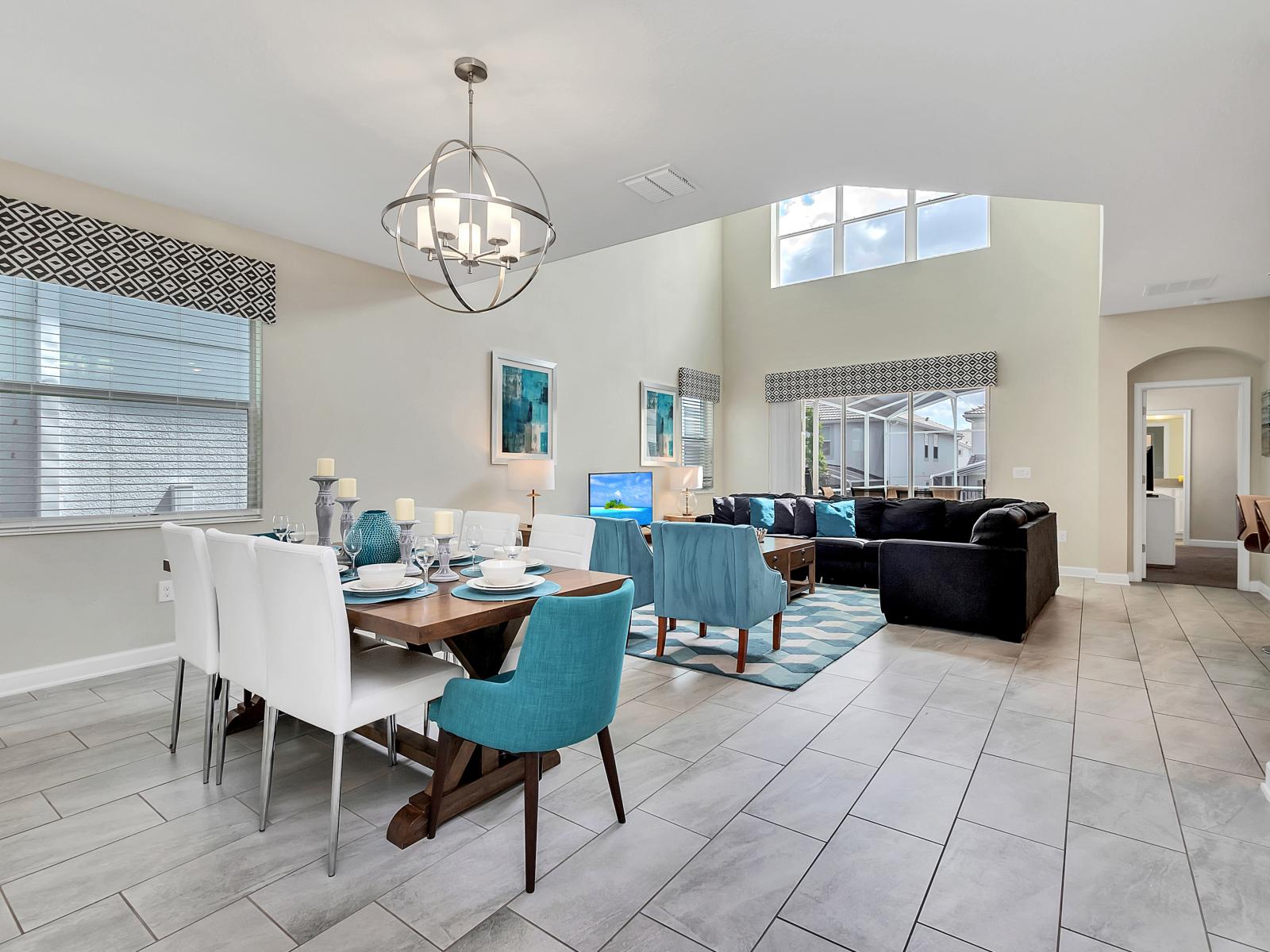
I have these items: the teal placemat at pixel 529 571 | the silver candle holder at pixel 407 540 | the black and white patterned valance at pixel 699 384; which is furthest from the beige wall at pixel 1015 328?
the silver candle holder at pixel 407 540

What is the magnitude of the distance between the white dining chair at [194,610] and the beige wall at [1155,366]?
281 inches

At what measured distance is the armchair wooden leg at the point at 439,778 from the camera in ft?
6.36

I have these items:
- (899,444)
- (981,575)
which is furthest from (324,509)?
(899,444)

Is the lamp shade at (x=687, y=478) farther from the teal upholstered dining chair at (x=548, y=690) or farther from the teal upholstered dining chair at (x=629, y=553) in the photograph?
the teal upholstered dining chair at (x=548, y=690)

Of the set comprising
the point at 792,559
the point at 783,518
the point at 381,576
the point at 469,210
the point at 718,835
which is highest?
the point at 469,210

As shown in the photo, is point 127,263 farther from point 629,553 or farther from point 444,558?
point 629,553

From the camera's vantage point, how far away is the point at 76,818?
6.70ft

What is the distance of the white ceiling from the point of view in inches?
81.2

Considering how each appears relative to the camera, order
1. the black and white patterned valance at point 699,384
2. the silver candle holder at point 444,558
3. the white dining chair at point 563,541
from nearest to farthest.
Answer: the silver candle holder at point 444,558
the white dining chair at point 563,541
the black and white patterned valance at point 699,384

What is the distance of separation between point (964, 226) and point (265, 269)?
708 centimetres

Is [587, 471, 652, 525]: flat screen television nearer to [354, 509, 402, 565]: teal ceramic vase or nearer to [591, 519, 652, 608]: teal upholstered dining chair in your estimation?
[591, 519, 652, 608]: teal upholstered dining chair

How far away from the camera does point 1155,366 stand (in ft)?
20.2

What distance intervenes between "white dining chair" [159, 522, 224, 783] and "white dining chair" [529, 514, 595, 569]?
46.7 inches

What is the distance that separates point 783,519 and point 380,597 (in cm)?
547
